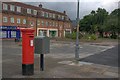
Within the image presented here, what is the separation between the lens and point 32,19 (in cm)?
5950

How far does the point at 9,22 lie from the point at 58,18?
25704 mm

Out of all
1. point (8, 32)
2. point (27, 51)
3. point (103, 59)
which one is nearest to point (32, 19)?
point (8, 32)

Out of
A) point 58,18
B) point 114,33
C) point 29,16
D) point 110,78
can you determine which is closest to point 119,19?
point 114,33

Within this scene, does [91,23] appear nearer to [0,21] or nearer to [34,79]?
[0,21]

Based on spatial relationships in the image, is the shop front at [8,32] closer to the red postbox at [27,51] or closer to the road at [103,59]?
the road at [103,59]

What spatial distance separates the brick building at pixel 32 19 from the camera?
165 feet

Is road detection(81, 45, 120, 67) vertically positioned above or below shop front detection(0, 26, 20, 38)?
below

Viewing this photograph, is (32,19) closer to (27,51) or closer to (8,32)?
(8,32)

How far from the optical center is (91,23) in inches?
3462

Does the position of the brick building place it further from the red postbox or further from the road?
the red postbox

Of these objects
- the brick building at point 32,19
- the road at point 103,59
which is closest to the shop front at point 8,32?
the brick building at point 32,19

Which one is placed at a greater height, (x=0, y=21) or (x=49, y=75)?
(x=0, y=21)

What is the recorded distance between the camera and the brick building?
50.2 metres

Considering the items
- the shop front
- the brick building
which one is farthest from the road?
the brick building
